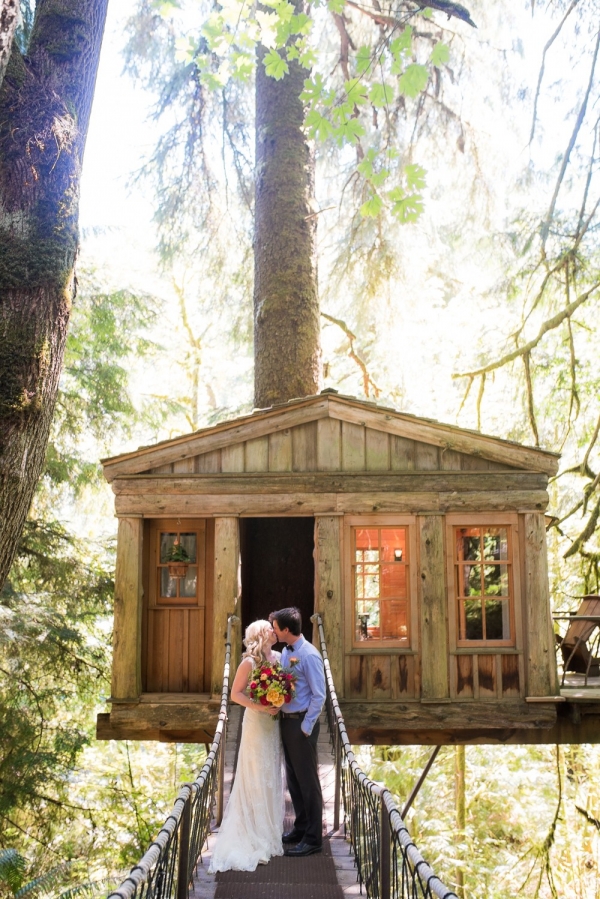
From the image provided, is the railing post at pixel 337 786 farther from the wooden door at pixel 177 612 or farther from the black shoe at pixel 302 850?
the wooden door at pixel 177 612

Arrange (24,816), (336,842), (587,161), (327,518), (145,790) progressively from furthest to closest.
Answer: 1. (145,790)
2. (24,816)
3. (587,161)
4. (327,518)
5. (336,842)

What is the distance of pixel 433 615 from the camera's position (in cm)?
850

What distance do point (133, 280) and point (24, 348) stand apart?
12301 mm

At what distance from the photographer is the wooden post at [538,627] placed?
27.6ft

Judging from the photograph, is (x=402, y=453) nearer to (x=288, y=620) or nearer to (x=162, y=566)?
(x=162, y=566)

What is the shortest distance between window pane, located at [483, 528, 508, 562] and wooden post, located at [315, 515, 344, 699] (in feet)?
5.23

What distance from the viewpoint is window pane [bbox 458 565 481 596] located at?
28.3 feet

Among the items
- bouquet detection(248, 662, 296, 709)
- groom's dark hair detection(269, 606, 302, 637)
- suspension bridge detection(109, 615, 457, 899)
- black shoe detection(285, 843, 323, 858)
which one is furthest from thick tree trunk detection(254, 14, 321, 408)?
black shoe detection(285, 843, 323, 858)

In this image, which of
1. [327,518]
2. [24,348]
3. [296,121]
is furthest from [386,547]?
[296,121]

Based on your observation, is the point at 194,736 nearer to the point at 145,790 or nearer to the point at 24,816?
the point at 24,816

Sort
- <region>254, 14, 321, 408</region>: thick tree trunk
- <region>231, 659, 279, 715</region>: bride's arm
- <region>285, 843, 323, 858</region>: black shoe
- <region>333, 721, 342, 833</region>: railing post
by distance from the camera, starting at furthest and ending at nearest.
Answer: <region>254, 14, 321, 408</region>: thick tree trunk < <region>333, 721, 342, 833</region>: railing post < <region>231, 659, 279, 715</region>: bride's arm < <region>285, 843, 323, 858</region>: black shoe

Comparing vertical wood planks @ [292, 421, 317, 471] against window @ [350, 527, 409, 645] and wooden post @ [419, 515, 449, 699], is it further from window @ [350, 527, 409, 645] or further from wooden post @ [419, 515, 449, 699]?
wooden post @ [419, 515, 449, 699]

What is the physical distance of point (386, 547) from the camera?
28.7 feet

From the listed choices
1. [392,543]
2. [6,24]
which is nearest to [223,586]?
[392,543]
